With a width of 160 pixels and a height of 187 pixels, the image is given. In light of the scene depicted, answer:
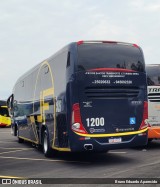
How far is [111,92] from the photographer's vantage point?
1080 centimetres

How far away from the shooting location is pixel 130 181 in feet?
26.0

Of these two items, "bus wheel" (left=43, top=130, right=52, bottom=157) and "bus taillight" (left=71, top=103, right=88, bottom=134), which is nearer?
"bus taillight" (left=71, top=103, right=88, bottom=134)

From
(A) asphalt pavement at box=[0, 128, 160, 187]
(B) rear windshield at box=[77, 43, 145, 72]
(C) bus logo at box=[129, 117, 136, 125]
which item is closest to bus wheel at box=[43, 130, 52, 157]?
(A) asphalt pavement at box=[0, 128, 160, 187]

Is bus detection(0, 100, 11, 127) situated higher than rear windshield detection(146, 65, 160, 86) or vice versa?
rear windshield detection(146, 65, 160, 86)

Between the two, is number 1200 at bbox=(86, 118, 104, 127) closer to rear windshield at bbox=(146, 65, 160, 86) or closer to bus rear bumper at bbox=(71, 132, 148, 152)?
bus rear bumper at bbox=(71, 132, 148, 152)

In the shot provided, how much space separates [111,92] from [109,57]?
41.8 inches

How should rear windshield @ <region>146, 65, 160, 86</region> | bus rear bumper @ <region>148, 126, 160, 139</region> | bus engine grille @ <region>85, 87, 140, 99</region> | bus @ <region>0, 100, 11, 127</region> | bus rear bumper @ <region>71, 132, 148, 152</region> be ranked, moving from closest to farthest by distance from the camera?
bus rear bumper @ <region>71, 132, 148, 152</region>
bus engine grille @ <region>85, 87, 140, 99</region>
bus rear bumper @ <region>148, 126, 160, 139</region>
rear windshield @ <region>146, 65, 160, 86</region>
bus @ <region>0, 100, 11, 127</region>

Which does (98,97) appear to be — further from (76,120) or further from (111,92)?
(76,120)

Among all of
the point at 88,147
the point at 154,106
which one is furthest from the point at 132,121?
the point at 154,106

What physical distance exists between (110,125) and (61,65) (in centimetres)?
242

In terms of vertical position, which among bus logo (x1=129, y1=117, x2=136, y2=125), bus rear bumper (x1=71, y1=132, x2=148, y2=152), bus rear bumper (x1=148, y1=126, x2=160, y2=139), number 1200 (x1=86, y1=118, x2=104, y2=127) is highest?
number 1200 (x1=86, y1=118, x2=104, y2=127)

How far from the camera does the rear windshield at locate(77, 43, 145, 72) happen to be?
10.6m

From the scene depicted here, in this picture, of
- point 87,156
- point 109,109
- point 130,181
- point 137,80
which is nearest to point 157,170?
point 130,181

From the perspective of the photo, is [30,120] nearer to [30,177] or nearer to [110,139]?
[110,139]
